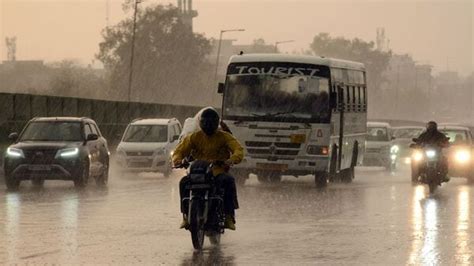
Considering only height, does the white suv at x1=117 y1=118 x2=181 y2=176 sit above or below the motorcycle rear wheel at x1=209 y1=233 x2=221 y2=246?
below

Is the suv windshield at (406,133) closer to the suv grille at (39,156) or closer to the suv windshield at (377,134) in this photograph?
the suv windshield at (377,134)

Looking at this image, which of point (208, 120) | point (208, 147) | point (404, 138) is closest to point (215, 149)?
point (208, 147)

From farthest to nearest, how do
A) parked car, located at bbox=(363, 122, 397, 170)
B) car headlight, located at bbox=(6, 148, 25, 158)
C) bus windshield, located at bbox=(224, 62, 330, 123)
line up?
parked car, located at bbox=(363, 122, 397, 170), bus windshield, located at bbox=(224, 62, 330, 123), car headlight, located at bbox=(6, 148, 25, 158)

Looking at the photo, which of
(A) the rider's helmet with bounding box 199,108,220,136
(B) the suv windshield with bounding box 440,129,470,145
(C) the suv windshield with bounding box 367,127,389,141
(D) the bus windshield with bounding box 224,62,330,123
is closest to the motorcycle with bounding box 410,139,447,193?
(D) the bus windshield with bounding box 224,62,330,123

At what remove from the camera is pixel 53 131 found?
113 feet

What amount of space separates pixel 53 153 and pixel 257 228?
13367 millimetres

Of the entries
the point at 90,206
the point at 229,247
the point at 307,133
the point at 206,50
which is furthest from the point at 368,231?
the point at 206,50

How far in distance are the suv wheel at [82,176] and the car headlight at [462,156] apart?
423 inches

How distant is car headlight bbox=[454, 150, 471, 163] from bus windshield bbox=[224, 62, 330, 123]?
5.45m

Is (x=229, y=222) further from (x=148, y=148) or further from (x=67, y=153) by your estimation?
(x=148, y=148)

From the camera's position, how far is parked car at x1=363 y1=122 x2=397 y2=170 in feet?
165

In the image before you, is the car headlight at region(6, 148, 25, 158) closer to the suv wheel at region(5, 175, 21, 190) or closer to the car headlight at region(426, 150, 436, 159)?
the suv wheel at region(5, 175, 21, 190)

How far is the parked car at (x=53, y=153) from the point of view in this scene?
108 feet

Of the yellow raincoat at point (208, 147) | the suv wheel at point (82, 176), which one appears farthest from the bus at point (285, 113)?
the yellow raincoat at point (208, 147)
